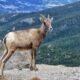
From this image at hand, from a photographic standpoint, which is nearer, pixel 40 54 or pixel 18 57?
pixel 18 57

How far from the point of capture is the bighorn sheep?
27.4 meters

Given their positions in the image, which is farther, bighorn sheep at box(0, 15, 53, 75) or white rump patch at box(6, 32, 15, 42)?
bighorn sheep at box(0, 15, 53, 75)

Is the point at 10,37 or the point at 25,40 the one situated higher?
the point at 10,37

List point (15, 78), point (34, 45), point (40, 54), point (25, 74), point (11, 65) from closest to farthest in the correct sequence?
point (15, 78)
point (25, 74)
point (34, 45)
point (11, 65)
point (40, 54)

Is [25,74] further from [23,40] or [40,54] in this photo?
[40,54]

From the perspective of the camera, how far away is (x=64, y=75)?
26766 mm

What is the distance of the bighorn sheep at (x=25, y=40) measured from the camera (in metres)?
27.4

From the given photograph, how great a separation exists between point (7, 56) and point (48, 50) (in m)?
164

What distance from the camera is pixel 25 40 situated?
2819 cm

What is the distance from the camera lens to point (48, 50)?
7564 inches

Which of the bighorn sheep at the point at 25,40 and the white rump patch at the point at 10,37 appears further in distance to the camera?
the bighorn sheep at the point at 25,40

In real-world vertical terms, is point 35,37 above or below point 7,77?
above

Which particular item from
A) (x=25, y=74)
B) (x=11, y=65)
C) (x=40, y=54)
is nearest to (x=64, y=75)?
(x=25, y=74)

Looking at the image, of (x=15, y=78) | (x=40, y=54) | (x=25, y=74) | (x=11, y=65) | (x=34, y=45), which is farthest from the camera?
(x=40, y=54)
